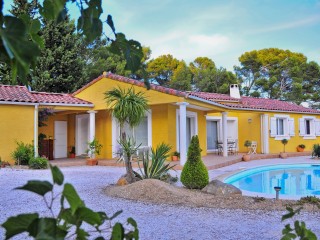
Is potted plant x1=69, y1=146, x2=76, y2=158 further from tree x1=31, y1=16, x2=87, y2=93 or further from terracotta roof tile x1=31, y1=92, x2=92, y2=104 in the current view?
tree x1=31, y1=16, x2=87, y2=93

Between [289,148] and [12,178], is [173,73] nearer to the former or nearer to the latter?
[289,148]

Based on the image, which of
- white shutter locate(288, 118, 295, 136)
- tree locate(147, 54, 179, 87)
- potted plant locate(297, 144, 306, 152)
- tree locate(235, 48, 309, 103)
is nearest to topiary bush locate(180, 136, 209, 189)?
white shutter locate(288, 118, 295, 136)

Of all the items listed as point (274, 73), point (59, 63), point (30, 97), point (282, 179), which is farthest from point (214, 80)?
point (30, 97)

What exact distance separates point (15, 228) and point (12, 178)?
35.4 ft

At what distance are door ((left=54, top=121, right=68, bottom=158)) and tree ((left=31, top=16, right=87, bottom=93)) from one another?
365cm

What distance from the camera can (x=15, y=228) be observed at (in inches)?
26.9

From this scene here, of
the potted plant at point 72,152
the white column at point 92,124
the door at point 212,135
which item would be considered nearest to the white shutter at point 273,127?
the door at point 212,135

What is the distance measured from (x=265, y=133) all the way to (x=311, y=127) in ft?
17.6

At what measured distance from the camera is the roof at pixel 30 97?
1494 cm

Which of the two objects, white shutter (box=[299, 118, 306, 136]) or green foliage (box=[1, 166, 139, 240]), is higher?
white shutter (box=[299, 118, 306, 136])

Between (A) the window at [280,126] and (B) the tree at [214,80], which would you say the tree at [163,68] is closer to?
(B) the tree at [214,80]

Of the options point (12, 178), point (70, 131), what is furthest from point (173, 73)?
point (12, 178)

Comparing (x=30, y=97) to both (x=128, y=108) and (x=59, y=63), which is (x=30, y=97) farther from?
(x=128, y=108)

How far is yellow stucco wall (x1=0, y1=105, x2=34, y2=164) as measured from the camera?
14.6m
